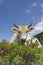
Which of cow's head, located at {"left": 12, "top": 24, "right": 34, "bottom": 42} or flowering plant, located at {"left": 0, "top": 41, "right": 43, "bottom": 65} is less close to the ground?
cow's head, located at {"left": 12, "top": 24, "right": 34, "bottom": 42}

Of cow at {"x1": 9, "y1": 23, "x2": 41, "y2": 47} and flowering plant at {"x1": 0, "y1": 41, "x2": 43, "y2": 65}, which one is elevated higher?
cow at {"x1": 9, "y1": 23, "x2": 41, "y2": 47}

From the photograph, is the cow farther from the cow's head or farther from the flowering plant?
the flowering plant

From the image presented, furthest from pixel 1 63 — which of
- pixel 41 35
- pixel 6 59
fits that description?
pixel 41 35

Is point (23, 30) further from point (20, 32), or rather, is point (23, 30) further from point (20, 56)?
point (20, 56)

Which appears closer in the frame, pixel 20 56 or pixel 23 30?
pixel 20 56

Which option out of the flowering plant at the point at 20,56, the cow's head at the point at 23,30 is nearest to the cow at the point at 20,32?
the cow's head at the point at 23,30

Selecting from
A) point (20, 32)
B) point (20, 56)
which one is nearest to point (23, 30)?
point (20, 32)

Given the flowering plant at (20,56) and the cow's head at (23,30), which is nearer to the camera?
the flowering plant at (20,56)

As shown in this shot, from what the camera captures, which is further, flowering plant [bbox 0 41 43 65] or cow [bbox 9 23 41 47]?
cow [bbox 9 23 41 47]

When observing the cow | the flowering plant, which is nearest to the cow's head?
the cow

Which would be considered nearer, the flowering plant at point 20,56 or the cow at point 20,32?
the flowering plant at point 20,56

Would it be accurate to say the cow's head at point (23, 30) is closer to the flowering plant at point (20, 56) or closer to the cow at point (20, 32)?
A: the cow at point (20, 32)

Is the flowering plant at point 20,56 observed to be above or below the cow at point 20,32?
below

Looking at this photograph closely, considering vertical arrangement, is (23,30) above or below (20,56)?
above
